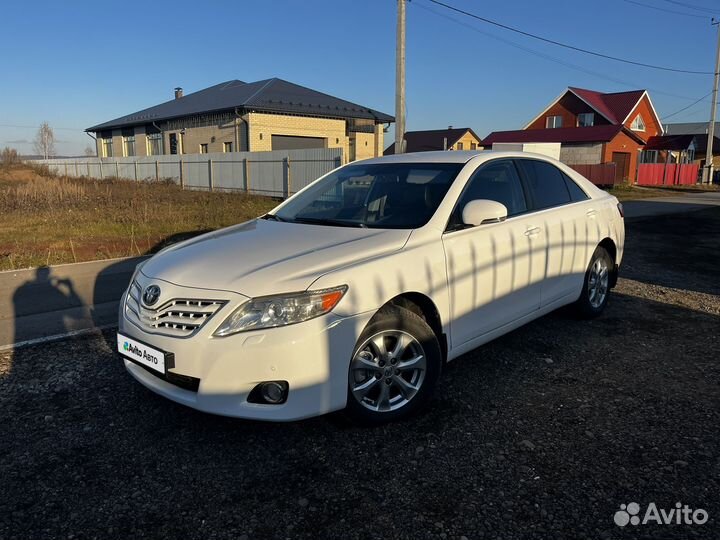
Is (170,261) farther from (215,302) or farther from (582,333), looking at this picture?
(582,333)

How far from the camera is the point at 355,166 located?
4863 millimetres

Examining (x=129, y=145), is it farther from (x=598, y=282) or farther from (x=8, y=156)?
(x=598, y=282)

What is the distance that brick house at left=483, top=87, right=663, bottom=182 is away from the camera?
3650cm

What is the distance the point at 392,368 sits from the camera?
3.26 m

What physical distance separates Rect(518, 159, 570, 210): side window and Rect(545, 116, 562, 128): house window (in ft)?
147

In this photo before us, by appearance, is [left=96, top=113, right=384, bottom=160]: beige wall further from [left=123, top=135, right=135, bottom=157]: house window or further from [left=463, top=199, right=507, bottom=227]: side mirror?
[left=463, top=199, right=507, bottom=227]: side mirror

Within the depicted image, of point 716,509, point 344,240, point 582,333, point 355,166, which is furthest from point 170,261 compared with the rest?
point 582,333

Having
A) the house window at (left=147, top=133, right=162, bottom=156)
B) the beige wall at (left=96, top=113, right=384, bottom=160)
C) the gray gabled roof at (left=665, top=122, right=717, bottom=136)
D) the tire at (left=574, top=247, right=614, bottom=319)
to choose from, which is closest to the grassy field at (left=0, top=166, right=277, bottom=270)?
the tire at (left=574, top=247, right=614, bottom=319)

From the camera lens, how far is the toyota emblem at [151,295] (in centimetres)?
317

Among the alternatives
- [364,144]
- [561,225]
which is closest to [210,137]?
[364,144]

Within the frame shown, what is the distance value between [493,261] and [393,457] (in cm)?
156

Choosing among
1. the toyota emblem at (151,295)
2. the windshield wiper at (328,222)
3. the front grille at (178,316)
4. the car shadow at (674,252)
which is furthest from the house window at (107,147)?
the front grille at (178,316)

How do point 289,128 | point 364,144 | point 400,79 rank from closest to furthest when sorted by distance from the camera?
point 400,79, point 289,128, point 364,144

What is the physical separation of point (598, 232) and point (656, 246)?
246 inches
